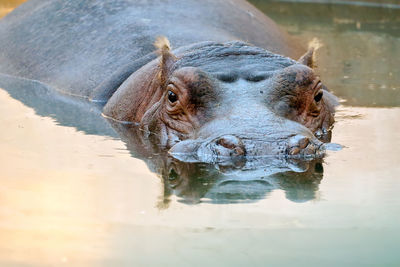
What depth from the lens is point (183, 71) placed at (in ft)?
17.8

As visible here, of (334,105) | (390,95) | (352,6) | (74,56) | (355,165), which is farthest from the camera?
(352,6)

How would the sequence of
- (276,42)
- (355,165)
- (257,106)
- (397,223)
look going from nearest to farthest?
(397,223) < (355,165) < (257,106) < (276,42)

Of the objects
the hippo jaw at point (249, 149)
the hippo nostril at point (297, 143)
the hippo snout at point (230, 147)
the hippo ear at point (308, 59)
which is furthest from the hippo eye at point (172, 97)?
the hippo ear at point (308, 59)

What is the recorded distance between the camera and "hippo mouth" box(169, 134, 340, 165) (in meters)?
4.48

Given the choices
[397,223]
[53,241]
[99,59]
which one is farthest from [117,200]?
[99,59]

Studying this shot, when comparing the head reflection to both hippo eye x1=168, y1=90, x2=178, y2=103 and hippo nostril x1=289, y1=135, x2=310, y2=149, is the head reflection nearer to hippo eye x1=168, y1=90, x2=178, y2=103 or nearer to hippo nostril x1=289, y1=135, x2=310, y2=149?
hippo nostril x1=289, y1=135, x2=310, y2=149

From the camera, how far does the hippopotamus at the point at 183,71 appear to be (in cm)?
479

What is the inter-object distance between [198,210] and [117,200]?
0.41m

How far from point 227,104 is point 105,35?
3361 mm

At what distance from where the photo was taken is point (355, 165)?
467cm

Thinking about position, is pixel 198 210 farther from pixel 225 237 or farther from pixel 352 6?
pixel 352 6

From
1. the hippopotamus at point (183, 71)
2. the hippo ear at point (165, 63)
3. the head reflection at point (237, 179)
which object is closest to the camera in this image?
the head reflection at point (237, 179)

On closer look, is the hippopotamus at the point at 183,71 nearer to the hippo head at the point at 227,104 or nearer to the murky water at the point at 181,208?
the hippo head at the point at 227,104

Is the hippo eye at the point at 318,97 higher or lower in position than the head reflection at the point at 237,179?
lower
